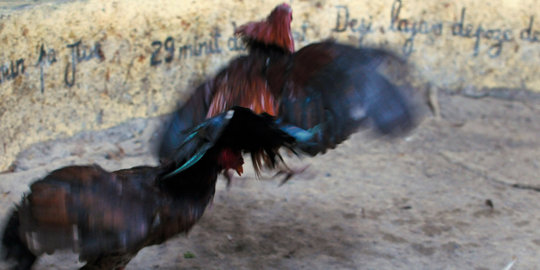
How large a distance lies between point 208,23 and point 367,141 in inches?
61.4

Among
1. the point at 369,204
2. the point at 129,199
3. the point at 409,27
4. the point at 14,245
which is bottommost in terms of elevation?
the point at 369,204

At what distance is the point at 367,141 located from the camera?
4129 millimetres

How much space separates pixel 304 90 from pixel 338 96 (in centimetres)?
22

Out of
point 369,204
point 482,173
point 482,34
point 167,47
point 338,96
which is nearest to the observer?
point 338,96

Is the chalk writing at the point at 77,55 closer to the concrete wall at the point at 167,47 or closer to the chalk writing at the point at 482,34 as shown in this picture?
the concrete wall at the point at 167,47

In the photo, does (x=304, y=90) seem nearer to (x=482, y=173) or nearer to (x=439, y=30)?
(x=482, y=173)

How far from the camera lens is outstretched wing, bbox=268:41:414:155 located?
2.06 metres

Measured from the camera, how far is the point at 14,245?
1.81 metres

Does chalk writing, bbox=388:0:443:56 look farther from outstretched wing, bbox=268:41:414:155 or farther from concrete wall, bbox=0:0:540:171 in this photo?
outstretched wing, bbox=268:41:414:155

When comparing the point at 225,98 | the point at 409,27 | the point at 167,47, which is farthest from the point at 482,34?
the point at 225,98

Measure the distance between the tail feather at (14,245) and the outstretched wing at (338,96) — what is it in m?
1.01

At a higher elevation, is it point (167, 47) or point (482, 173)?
point (167, 47)

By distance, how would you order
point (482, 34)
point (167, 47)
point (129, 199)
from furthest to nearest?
point (482, 34) < point (167, 47) < point (129, 199)

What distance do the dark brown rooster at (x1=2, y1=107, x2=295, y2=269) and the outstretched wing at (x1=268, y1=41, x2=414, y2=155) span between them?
9.9 inches
